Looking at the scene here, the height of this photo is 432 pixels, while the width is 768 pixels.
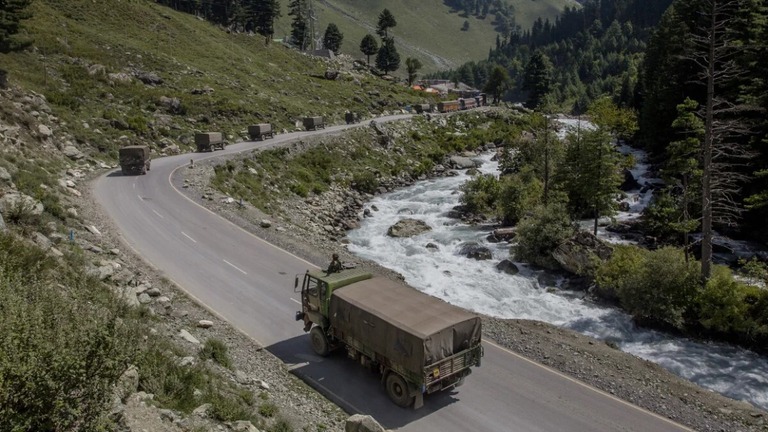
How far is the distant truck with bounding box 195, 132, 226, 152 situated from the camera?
5003 cm

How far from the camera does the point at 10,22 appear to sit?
41906 mm

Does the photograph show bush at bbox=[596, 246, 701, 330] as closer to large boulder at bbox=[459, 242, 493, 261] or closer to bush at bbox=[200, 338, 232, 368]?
large boulder at bbox=[459, 242, 493, 261]

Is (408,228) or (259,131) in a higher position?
(259,131)

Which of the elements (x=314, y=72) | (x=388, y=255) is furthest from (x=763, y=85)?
(x=314, y=72)

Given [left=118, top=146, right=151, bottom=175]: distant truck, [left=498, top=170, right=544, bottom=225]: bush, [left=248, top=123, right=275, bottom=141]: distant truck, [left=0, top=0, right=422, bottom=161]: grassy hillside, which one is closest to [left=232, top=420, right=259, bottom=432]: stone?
[left=498, top=170, right=544, bottom=225]: bush

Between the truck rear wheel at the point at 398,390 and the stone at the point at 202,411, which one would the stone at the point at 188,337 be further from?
the truck rear wheel at the point at 398,390

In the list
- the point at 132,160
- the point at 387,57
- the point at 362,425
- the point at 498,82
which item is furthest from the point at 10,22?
the point at 498,82

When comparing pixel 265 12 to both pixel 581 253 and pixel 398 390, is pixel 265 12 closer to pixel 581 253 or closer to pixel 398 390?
Answer: pixel 581 253

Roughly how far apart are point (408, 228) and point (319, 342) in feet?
78.3

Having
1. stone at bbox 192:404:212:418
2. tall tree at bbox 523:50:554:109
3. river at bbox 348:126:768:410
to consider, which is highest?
tall tree at bbox 523:50:554:109

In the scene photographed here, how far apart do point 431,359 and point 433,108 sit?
86.2 m

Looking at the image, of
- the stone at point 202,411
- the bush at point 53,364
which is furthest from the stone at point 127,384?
the stone at point 202,411

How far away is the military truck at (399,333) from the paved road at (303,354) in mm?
809

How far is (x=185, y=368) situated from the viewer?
1354 cm
